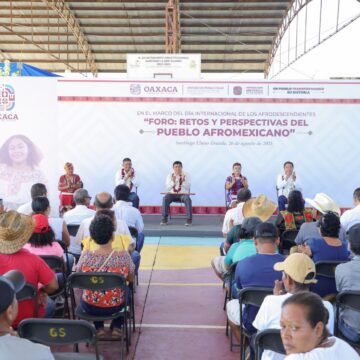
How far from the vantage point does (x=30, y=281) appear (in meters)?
3.18

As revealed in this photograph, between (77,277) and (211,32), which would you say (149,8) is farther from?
(77,277)

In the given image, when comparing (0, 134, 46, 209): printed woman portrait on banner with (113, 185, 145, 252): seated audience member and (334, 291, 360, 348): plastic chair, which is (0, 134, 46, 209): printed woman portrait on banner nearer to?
(113, 185, 145, 252): seated audience member

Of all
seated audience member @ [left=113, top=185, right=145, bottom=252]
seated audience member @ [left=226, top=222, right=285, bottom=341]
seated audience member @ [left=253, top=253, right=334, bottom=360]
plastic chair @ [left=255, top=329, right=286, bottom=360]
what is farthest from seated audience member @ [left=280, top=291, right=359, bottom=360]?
seated audience member @ [left=113, top=185, right=145, bottom=252]

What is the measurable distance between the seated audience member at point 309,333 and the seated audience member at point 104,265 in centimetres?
177

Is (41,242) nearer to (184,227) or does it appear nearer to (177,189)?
(184,227)

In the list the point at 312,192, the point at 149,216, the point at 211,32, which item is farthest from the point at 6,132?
the point at 211,32

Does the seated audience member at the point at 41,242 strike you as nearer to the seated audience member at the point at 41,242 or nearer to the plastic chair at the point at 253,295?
the seated audience member at the point at 41,242

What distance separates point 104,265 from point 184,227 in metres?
4.95

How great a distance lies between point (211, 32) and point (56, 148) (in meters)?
11.2

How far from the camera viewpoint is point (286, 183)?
27.4ft

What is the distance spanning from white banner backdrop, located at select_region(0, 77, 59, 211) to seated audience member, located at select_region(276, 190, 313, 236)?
16.2 ft

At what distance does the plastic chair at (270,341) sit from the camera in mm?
2366

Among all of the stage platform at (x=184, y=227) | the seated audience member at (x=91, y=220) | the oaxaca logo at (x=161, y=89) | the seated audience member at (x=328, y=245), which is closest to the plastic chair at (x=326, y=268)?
the seated audience member at (x=328, y=245)

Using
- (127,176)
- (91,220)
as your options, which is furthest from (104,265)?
(127,176)
